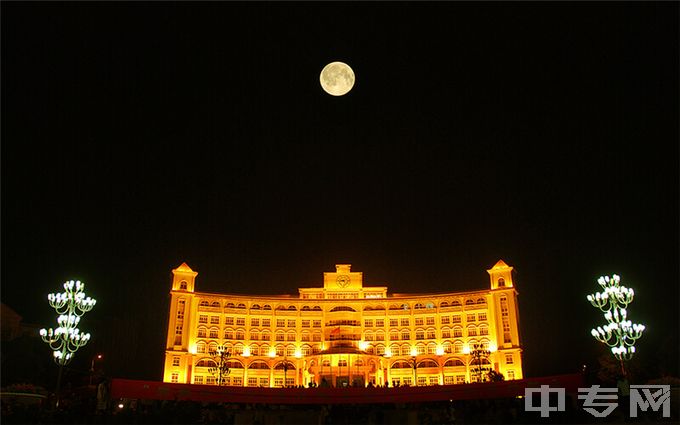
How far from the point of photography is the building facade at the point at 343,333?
196 ft

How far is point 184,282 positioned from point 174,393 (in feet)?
89.8

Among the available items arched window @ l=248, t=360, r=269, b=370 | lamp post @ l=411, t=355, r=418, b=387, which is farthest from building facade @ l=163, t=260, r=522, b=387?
lamp post @ l=411, t=355, r=418, b=387

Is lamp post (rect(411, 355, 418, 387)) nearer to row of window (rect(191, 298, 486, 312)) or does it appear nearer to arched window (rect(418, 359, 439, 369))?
arched window (rect(418, 359, 439, 369))

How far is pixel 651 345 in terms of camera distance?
172 feet

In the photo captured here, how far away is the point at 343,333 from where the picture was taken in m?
62.5

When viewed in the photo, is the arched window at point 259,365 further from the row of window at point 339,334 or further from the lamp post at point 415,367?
the lamp post at point 415,367

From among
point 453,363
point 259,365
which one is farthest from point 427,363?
point 259,365

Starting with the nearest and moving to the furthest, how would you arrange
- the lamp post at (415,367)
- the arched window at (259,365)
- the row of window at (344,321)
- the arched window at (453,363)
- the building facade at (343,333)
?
the lamp post at (415,367)
the building facade at (343,333)
the arched window at (453,363)
the arched window at (259,365)
the row of window at (344,321)

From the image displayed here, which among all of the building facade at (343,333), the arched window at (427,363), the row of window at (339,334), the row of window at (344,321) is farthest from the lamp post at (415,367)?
the row of window at (344,321)

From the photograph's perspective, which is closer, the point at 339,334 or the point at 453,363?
the point at 453,363

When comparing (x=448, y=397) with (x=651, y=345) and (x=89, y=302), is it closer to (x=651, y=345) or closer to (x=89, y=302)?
(x=89, y=302)

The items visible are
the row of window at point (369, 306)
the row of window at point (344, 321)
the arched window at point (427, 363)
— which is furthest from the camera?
the row of window at point (369, 306)

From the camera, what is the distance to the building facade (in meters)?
59.7

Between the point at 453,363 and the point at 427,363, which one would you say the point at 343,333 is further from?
the point at 453,363
